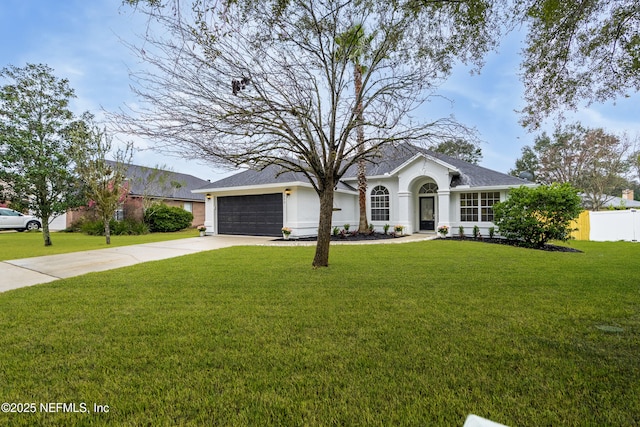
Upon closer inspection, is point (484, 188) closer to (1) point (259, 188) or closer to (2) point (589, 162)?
(1) point (259, 188)

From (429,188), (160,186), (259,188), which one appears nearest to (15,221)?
(160,186)

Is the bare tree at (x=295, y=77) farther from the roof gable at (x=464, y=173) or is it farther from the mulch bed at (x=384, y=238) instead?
the roof gable at (x=464, y=173)

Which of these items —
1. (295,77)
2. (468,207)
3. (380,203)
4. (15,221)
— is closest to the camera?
(295,77)

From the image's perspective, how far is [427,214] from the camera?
1791 cm

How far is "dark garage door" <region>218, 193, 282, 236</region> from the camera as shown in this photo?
1591 cm

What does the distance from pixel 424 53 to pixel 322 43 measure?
2.11m

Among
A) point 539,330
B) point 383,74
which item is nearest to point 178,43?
point 383,74

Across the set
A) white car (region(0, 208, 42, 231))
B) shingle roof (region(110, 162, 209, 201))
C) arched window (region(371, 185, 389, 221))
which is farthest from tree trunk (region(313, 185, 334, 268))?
white car (region(0, 208, 42, 231))

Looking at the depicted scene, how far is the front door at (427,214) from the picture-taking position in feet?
58.0

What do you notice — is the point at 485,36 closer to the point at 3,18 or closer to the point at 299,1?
the point at 299,1

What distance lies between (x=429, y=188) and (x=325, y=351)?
16148mm

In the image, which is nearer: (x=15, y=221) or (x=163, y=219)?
(x=163, y=219)

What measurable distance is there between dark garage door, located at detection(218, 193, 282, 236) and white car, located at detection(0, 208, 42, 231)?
1471 cm

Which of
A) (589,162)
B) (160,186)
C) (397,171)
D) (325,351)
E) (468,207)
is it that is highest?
(589,162)
